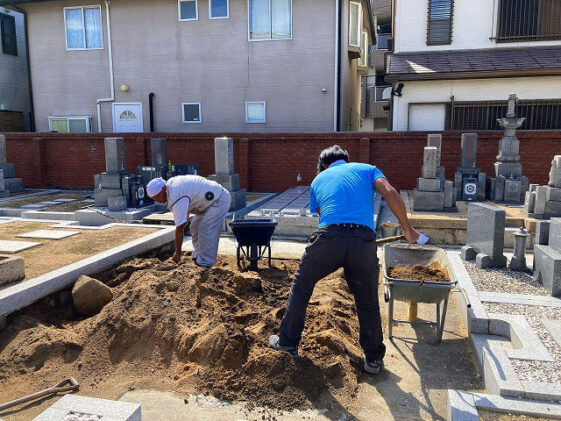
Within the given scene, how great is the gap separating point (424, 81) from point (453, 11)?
279cm

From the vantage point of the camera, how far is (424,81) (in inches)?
619

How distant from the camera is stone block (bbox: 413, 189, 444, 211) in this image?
409 inches

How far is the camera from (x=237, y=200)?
11375 millimetres

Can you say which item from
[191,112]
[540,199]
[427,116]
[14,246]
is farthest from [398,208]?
[191,112]

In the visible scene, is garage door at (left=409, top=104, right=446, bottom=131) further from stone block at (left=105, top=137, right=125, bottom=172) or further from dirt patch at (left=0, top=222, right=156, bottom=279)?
dirt patch at (left=0, top=222, right=156, bottom=279)

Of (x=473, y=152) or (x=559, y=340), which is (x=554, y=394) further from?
(x=473, y=152)

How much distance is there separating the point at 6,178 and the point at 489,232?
1509 cm

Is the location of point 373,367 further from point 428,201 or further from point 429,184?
point 429,184

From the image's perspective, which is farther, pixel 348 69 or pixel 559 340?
pixel 348 69

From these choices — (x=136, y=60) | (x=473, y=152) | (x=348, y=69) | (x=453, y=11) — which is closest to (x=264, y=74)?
(x=348, y=69)

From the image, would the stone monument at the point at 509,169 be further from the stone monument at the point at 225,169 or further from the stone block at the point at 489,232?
the stone monument at the point at 225,169

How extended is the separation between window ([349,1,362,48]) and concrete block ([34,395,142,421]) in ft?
54.8

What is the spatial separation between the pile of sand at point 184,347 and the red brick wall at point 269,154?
943cm

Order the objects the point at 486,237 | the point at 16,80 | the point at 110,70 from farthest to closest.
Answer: the point at 16,80 → the point at 110,70 → the point at 486,237
